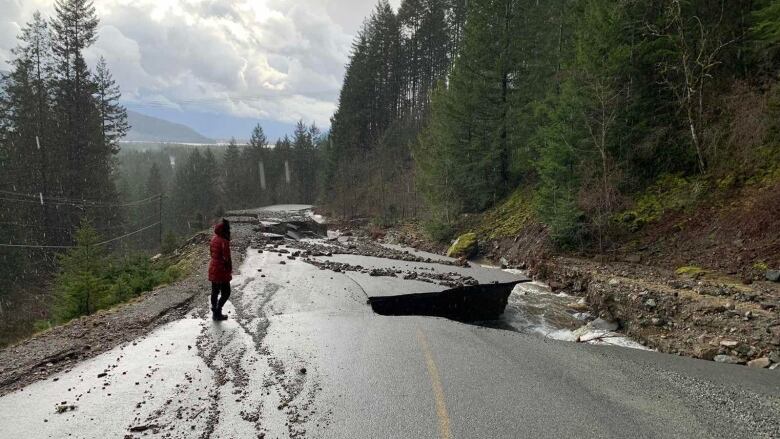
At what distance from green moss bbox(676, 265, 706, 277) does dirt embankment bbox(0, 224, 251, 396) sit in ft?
44.8

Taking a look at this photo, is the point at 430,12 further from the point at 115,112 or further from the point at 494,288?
the point at 494,288

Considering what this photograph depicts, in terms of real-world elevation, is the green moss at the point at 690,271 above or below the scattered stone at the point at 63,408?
above

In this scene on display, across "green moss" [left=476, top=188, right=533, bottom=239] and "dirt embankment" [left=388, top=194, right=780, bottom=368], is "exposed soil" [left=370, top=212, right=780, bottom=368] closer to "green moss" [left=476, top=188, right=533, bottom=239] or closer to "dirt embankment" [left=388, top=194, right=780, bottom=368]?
"dirt embankment" [left=388, top=194, right=780, bottom=368]

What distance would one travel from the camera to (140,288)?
42.5ft

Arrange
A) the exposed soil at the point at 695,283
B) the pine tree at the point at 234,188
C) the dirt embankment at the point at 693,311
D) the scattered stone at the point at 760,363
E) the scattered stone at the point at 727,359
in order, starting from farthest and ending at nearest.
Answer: the pine tree at the point at 234,188, the exposed soil at the point at 695,283, the dirt embankment at the point at 693,311, the scattered stone at the point at 727,359, the scattered stone at the point at 760,363

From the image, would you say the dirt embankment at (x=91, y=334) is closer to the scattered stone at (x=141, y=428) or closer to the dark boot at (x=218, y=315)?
the dark boot at (x=218, y=315)

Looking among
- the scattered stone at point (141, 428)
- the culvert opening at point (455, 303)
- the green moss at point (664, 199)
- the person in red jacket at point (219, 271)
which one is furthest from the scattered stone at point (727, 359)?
the green moss at point (664, 199)

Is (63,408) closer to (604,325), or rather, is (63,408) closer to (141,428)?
(141,428)

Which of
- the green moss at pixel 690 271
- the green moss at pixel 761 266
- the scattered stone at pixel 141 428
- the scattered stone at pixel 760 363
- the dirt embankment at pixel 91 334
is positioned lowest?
the scattered stone at pixel 760 363

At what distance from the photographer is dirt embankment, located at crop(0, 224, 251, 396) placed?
623cm

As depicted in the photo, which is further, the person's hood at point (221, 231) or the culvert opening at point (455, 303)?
the culvert opening at point (455, 303)

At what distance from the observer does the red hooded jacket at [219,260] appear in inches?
346

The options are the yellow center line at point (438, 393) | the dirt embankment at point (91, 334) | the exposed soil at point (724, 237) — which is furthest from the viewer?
the exposed soil at point (724, 237)

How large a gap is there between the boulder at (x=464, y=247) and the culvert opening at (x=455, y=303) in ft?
29.5
